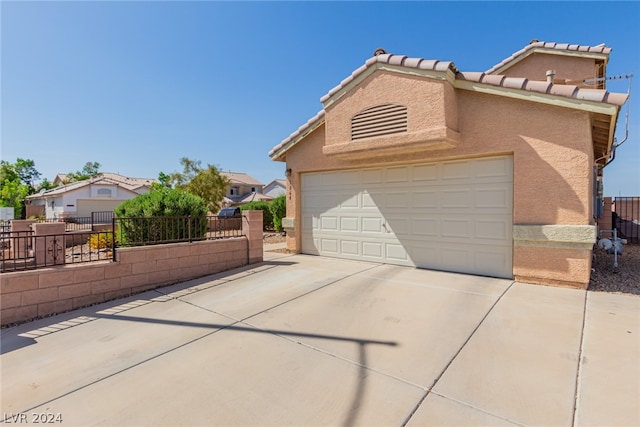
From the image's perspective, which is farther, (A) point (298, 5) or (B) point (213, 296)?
(A) point (298, 5)

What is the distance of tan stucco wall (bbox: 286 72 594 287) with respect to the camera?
5.30 meters

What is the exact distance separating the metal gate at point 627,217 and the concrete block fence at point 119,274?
13.5m

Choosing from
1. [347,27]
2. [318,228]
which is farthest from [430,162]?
[347,27]

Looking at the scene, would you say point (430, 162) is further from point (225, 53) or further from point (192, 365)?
point (225, 53)

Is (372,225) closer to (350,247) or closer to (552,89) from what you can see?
(350,247)

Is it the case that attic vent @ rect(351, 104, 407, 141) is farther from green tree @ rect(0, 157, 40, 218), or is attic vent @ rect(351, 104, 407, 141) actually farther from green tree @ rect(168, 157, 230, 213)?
green tree @ rect(0, 157, 40, 218)

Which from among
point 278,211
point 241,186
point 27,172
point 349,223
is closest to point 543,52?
point 349,223

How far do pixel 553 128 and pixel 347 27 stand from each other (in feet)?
23.0

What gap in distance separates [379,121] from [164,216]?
17.7 feet

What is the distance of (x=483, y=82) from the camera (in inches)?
234

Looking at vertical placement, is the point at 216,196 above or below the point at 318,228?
above

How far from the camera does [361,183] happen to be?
8.13 m

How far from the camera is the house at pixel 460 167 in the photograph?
5.37 m

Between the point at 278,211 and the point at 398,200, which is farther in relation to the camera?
the point at 278,211
